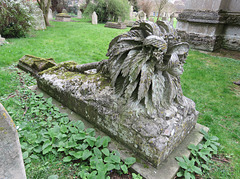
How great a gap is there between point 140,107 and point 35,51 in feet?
20.2

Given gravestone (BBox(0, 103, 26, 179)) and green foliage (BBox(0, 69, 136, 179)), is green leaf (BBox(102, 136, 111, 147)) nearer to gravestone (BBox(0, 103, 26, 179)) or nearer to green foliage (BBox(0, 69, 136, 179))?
green foliage (BBox(0, 69, 136, 179))

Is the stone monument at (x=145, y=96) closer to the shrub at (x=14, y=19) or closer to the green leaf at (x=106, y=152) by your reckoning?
the green leaf at (x=106, y=152)

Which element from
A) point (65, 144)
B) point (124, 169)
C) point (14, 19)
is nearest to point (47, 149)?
point (65, 144)

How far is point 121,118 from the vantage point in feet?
7.66

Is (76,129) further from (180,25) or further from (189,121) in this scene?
(180,25)

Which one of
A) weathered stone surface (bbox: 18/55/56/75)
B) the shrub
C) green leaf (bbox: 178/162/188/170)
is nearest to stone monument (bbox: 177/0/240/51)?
weathered stone surface (bbox: 18/55/56/75)

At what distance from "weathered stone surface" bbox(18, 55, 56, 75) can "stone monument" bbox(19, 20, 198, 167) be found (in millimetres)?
1959

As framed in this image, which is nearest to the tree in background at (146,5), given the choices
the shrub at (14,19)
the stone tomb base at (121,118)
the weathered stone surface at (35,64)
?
the shrub at (14,19)

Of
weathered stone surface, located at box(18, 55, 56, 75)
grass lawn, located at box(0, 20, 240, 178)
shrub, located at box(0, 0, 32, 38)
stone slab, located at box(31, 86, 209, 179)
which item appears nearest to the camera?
stone slab, located at box(31, 86, 209, 179)

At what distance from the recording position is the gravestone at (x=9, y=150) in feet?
3.91

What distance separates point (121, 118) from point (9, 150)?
136 centimetres

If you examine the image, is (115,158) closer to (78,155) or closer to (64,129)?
Result: (78,155)

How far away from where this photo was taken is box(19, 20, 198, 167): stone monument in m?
2.09

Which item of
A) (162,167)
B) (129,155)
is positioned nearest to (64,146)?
(129,155)
